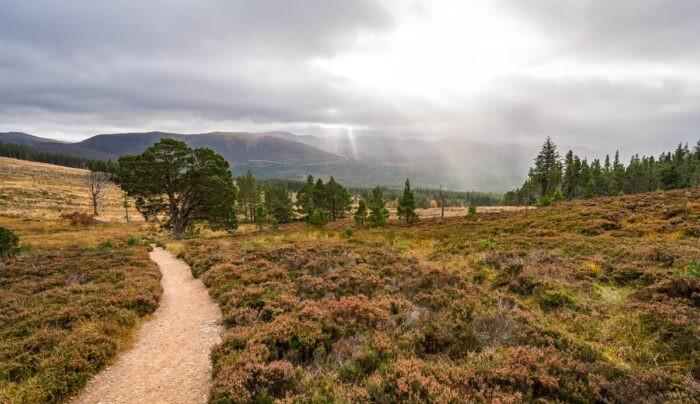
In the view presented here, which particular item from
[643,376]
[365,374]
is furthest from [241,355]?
[643,376]

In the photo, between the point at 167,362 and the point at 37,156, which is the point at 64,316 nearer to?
the point at 167,362

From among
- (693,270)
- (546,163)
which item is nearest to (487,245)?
(693,270)

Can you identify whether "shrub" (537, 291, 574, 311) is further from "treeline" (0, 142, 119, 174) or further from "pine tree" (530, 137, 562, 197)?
"treeline" (0, 142, 119, 174)

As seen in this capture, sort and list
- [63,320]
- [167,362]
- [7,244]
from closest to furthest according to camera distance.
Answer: [167,362], [63,320], [7,244]

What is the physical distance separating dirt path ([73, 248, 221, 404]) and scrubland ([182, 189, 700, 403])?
592 mm

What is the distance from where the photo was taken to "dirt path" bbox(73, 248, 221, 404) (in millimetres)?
5602

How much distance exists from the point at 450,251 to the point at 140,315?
48.9 feet

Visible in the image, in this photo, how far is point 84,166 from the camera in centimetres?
17262

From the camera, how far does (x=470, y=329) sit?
673 cm

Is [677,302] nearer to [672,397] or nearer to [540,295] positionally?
[540,295]

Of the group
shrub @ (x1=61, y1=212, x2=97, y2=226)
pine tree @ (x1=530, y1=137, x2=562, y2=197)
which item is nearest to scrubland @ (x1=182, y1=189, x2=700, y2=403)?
shrub @ (x1=61, y1=212, x2=97, y2=226)

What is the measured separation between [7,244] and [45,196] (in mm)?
76418

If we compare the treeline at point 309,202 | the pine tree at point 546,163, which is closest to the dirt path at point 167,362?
the treeline at point 309,202

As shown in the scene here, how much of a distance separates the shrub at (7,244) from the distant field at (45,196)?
48909mm
